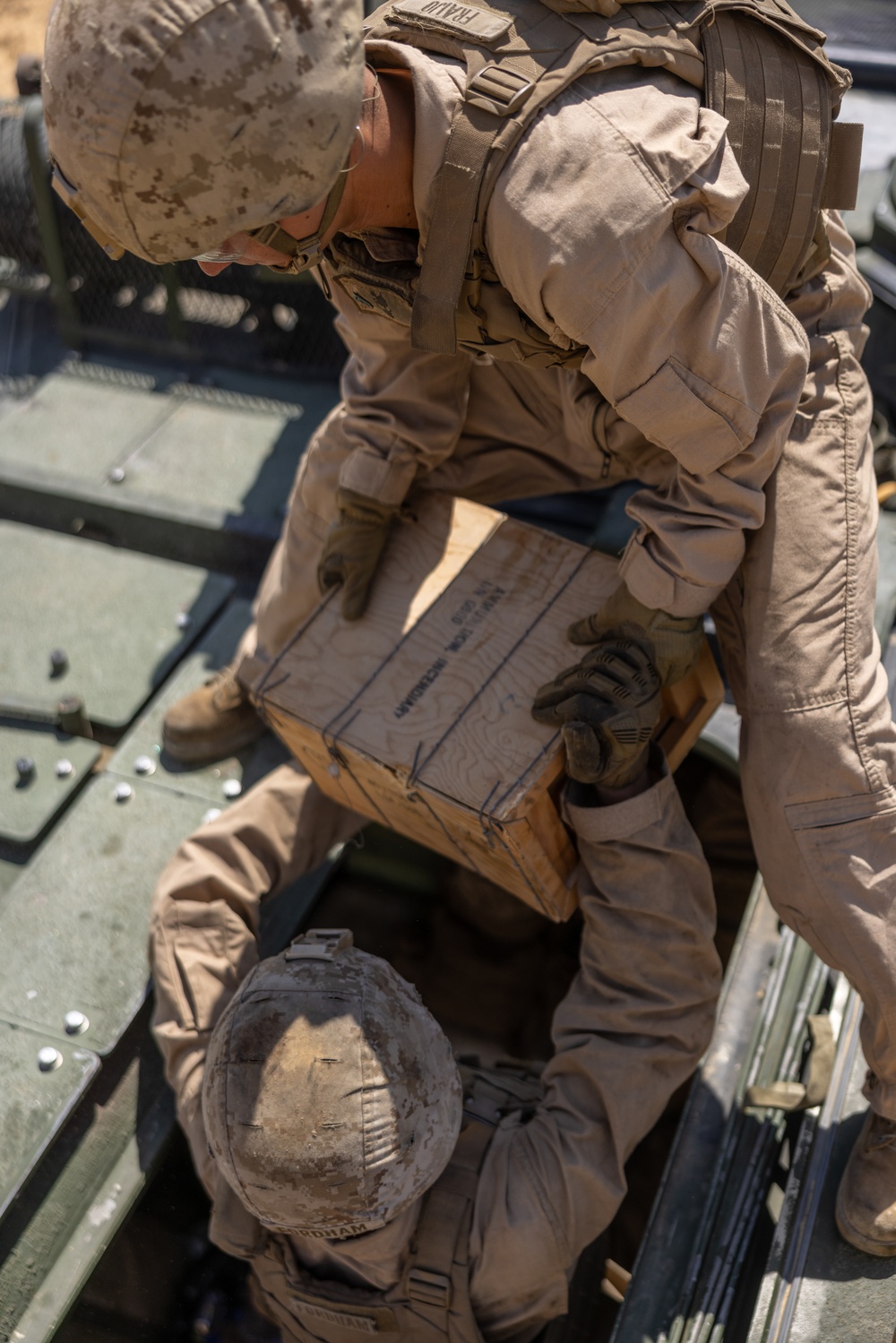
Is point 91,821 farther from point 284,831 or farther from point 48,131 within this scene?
point 48,131

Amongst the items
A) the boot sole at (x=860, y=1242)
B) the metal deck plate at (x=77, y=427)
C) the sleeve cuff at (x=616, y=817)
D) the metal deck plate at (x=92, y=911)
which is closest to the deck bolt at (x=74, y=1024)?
the metal deck plate at (x=92, y=911)

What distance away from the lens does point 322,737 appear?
2.57 metres

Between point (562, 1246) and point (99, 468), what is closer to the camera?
point (562, 1246)

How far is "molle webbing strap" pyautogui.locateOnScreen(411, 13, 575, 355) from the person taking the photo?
200 cm

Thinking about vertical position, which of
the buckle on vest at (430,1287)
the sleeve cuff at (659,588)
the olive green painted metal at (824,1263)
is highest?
the sleeve cuff at (659,588)

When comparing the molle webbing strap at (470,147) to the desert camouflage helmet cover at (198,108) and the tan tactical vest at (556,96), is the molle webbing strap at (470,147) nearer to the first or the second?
the tan tactical vest at (556,96)

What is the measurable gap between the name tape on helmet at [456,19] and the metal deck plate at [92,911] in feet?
5.96

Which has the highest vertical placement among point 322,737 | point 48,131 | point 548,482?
point 48,131

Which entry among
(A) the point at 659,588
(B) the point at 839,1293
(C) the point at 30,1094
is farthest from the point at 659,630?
(C) the point at 30,1094

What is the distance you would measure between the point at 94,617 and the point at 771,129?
7.20 feet

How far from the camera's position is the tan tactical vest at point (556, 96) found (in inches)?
79.4

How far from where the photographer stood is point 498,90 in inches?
79.0

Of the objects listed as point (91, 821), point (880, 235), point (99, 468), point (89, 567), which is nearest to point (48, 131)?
point (91, 821)

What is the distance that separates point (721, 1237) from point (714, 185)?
1.84 metres
